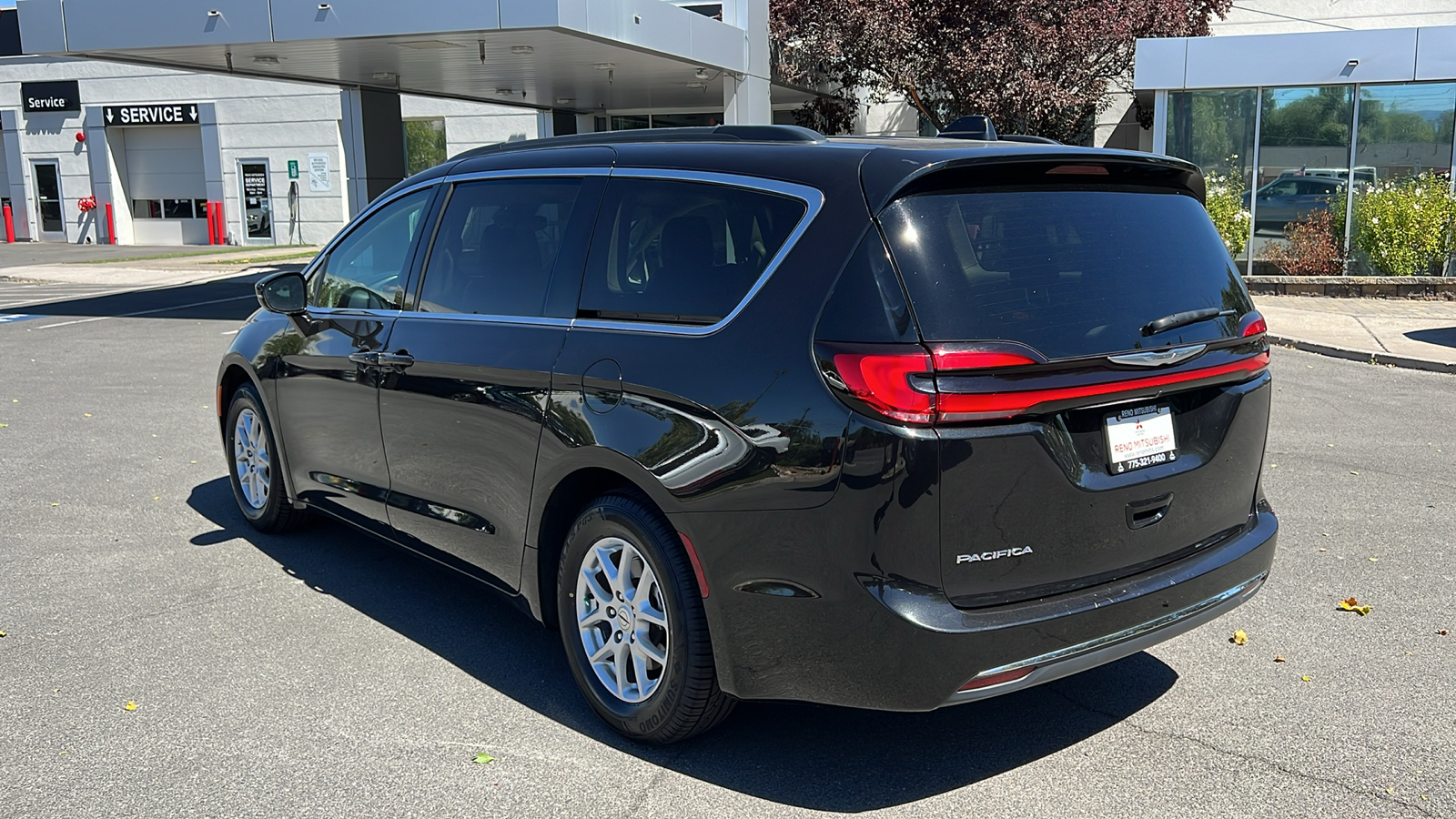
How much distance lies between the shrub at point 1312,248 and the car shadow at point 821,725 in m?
15.9

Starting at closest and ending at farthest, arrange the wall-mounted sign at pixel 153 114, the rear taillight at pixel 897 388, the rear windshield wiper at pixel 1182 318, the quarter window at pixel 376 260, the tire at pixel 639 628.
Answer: the rear taillight at pixel 897 388 → the rear windshield wiper at pixel 1182 318 → the tire at pixel 639 628 → the quarter window at pixel 376 260 → the wall-mounted sign at pixel 153 114

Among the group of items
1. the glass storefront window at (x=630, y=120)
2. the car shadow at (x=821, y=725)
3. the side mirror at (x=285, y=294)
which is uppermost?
the glass storefront window at (x=630, y=120)

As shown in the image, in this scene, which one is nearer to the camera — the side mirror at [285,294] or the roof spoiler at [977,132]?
the roof spoiler at [977,132]

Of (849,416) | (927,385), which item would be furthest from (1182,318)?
(849,416)

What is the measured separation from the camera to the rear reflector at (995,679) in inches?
121

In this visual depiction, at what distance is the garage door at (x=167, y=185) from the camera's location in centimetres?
3538

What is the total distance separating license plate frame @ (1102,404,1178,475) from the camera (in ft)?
10.6

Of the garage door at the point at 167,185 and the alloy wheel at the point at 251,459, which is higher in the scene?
the garage door at the point at 167,185

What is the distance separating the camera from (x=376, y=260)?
4.98m

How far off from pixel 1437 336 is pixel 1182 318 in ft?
38.3

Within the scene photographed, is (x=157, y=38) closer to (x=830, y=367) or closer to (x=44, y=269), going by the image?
(x=44, y=269)

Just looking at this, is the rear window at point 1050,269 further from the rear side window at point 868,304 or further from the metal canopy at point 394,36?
the metal canopy at point 394,36

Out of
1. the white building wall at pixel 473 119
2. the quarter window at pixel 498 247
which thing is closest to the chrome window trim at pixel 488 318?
the quarter window at pixel 498 247

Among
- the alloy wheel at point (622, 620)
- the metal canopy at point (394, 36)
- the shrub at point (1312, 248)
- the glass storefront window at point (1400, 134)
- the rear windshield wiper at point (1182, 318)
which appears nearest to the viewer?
the rear windshield wiper at point (1182, 318)
